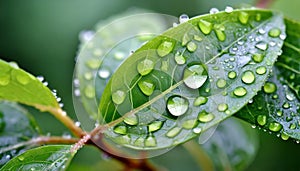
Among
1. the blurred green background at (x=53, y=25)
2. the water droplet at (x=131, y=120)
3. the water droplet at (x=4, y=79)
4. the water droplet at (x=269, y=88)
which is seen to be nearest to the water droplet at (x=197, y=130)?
the water droplet at (x=131, y=120)

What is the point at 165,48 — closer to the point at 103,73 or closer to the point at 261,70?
the point at 261,70

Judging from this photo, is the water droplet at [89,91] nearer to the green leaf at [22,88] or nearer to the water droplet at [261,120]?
the green leaf at [22,88]

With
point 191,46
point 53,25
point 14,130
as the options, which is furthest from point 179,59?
point 53,25

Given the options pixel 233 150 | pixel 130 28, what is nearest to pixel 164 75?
pixel 130 28

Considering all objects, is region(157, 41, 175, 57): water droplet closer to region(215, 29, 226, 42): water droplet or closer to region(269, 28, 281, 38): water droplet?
region(215, 29, 226, 42): water droplet

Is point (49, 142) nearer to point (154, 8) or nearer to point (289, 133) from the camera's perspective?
point (289, 133)

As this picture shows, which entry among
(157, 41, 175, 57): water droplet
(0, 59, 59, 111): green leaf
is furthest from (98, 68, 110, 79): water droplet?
(157, 41, 175, 57): water droplet
